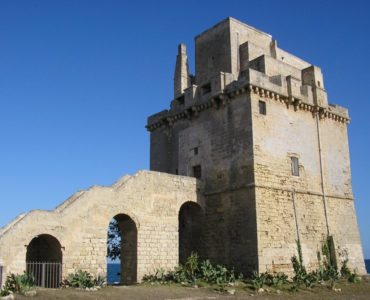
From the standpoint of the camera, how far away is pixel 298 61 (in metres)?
25.6

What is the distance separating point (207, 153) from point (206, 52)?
5.52m

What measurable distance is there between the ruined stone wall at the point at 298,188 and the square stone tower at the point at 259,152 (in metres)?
0.05

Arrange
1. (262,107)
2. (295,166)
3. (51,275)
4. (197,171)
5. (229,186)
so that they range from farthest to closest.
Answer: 1. (197,171)
2. (295,166)
3. (262,107)
4. (229,186)
5. (51,275)

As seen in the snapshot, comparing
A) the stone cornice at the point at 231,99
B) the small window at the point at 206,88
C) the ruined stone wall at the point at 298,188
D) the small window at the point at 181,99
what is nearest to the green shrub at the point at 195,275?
the ruined stone wall at the point at 298,188

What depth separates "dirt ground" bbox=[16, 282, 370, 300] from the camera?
46.1 feet

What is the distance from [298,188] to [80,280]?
1023 cm

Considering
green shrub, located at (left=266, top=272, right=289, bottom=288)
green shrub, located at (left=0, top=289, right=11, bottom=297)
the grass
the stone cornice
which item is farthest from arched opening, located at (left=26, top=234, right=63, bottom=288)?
the stone cornice

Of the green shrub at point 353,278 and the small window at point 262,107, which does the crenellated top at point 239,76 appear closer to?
the small window at point 262,107

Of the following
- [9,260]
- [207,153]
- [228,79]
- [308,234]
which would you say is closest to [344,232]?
[308,234]

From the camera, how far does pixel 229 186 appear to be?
20.4 metres

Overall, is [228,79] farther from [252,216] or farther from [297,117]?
[252,216]

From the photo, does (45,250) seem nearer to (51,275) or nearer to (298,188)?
(51,275)

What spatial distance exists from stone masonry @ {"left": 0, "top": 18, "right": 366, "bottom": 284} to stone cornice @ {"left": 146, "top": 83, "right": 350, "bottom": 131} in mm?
61

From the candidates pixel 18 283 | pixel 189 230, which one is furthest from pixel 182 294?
pixel 189 230
